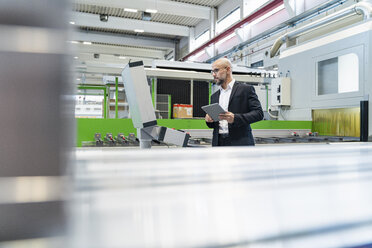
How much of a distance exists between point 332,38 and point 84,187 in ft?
11.8

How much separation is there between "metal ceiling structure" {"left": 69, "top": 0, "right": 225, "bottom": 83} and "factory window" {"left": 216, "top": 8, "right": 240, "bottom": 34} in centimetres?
41

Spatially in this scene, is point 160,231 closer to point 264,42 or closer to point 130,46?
point 264,42

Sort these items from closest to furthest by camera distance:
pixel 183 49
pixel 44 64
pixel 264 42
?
pixel 44 64 < pixel 264 42 < pixel 183 49

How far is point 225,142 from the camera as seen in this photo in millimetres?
1846

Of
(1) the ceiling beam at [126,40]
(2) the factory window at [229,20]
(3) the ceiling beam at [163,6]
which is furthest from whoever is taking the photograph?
(1) the ceiling beam at [126,40]

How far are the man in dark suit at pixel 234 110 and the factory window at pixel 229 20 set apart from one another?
542 cm

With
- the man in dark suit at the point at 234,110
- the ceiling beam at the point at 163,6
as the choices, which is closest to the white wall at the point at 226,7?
the ceiling beam at the point at 163,6

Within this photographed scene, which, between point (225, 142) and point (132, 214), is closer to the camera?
point (132, 214)

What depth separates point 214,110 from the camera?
169 cm

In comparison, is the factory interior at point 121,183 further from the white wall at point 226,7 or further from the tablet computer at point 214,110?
the white wall at point 226,7

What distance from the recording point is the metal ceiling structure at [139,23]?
6486 mm

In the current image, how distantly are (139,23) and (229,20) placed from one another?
263cm

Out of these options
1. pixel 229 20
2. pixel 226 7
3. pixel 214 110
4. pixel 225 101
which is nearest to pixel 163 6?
pixel 226 7

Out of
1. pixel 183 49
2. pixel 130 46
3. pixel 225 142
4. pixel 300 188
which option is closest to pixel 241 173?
pixel 300 188
